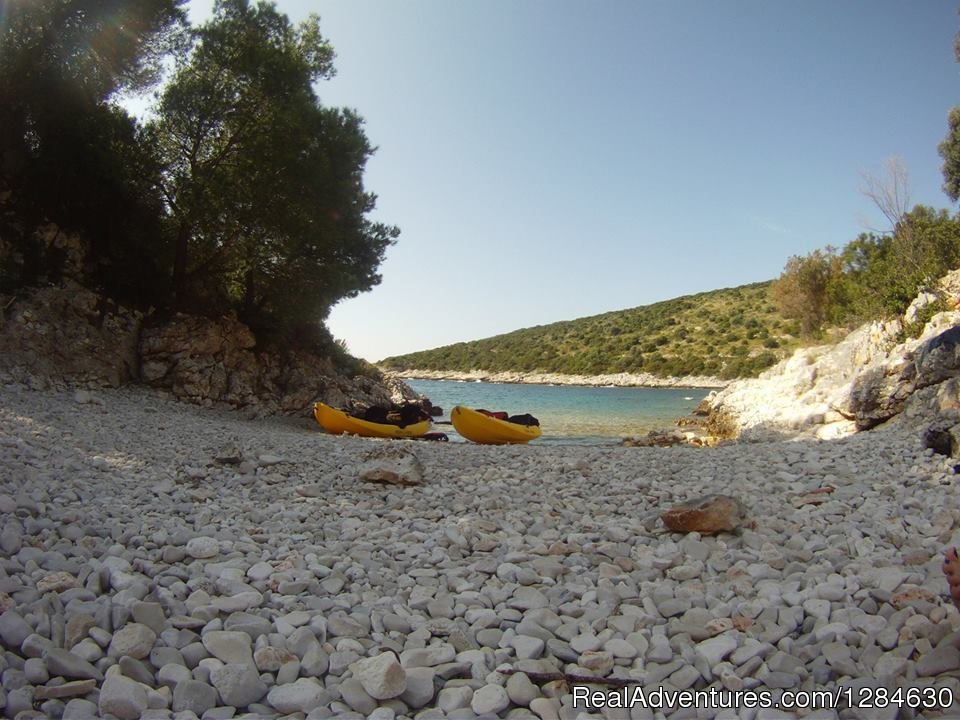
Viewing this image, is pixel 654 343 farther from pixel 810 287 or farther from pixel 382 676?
pixel 382 676

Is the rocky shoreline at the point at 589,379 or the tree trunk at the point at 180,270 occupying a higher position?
the tree trunk at the point at 180,270

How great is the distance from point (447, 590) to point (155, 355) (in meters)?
14.0

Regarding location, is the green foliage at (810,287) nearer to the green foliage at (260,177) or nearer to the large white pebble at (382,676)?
the green foliage at (260,177)

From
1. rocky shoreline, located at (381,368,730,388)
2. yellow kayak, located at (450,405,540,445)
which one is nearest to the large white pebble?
yellow kayak, located at (450,405,540,445)

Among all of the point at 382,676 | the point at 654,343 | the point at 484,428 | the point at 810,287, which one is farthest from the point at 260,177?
the point at 654,343

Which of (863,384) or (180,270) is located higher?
(180,270)

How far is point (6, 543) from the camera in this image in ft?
13.6

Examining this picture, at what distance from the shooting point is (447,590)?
4.15 m

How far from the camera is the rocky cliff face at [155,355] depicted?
13.3m

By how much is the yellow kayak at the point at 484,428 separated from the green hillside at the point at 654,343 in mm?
40895

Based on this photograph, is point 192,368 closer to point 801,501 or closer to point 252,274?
point 252,274

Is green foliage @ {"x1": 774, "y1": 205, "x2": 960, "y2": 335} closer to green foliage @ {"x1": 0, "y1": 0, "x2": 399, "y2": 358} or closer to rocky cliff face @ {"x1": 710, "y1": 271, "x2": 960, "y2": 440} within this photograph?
rocky cliff face @ {"x1": 710, "y1": 271, "x2": 960, "y2": 440}

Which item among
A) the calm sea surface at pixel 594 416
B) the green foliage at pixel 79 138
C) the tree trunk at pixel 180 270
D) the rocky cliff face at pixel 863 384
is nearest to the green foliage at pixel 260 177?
the tree trunk at pixel 180 270

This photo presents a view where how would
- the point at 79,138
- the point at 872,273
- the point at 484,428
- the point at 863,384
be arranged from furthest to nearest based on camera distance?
the point at 872,273 < the point at 484,428 < the point at 79,138 < the point at 863,384
